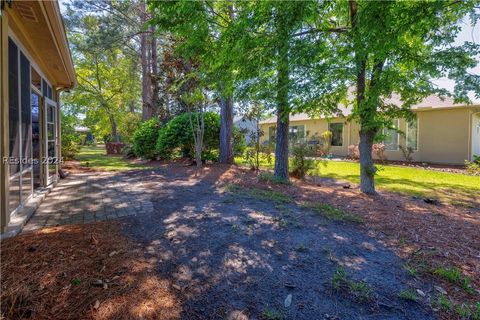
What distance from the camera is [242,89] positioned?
6.66 metres

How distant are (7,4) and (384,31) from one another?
4.90 meters

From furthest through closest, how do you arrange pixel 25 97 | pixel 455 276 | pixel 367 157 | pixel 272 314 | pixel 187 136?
pixel 187 136 → pixel 367 157 → pixel 25 97 → pixel 455 276 → pixel 272 314

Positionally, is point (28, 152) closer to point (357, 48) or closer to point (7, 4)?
point (7, 4)

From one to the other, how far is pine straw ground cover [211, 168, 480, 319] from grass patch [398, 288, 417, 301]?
0.03m

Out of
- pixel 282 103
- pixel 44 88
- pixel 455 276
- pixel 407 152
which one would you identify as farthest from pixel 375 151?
pixel 44 88

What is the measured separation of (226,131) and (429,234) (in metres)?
7.53

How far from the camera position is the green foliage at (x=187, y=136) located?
Result: 1118 centimetres

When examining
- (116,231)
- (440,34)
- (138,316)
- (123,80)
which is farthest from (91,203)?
(123,80)

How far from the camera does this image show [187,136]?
11.2m

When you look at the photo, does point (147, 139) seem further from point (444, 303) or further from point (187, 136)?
point (444, 303)

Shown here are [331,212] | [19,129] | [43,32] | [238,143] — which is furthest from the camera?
[238,143]

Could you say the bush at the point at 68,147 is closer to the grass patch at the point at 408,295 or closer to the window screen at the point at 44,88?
the window screen at the point at 44,88

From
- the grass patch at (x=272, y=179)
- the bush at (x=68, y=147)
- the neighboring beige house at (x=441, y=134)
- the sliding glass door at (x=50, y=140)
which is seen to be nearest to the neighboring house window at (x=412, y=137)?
the neighboring beige house at (x=441, y=134)

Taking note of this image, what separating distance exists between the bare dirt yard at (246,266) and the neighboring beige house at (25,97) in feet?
3.21
